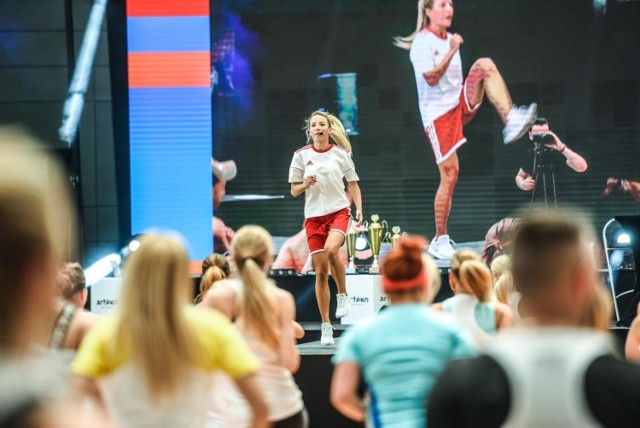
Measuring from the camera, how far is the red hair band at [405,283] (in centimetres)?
258

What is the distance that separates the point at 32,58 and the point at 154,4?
1852 mm

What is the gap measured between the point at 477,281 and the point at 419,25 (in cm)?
667

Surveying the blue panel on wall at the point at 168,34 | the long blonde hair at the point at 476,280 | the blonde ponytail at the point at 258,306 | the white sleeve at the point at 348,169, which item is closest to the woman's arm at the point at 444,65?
the blue panel on wall at the point at 168,34

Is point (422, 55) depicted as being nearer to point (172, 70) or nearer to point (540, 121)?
point (540, 121)

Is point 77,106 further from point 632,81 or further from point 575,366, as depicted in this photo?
point 575,366

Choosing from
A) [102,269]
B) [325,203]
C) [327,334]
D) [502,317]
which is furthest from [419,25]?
[502,317]

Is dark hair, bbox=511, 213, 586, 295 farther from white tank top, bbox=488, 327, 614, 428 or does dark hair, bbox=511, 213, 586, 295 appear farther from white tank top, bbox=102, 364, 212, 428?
white tank top, bbox=102, 364, 212, 428

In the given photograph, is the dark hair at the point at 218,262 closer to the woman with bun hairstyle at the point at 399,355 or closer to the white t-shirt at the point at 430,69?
the woman with bun hairstyle at the point at 399,355

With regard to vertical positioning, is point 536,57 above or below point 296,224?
above

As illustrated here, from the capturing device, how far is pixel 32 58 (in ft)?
→ 35.5

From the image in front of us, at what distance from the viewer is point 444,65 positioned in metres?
9.86

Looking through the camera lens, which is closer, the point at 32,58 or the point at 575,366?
the point at 575,366

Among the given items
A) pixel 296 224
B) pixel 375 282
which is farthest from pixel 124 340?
pixel 296 224

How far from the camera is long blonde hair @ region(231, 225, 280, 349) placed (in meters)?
3.17
